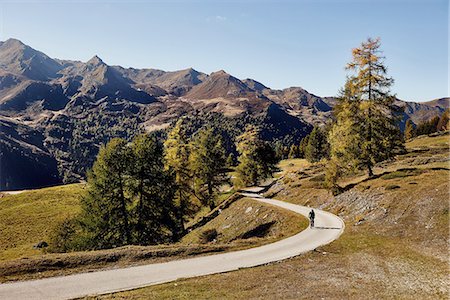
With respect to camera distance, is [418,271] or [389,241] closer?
[418,271]

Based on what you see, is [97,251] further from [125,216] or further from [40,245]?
[40,245]

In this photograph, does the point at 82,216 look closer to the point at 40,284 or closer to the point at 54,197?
the point at 40,284

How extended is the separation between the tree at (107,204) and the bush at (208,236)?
29.5ft

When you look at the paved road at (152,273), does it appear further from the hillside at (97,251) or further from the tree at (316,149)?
the tree at (316,149)

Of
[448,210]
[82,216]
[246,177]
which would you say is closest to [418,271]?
[448,210]

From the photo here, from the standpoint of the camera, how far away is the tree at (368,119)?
38400 millimetres

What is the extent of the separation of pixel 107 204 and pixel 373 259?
26.0m

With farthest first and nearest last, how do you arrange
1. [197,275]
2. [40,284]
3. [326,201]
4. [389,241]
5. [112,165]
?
[326,201] < [112,165] < [389,241] < [197,275] < [40,284]

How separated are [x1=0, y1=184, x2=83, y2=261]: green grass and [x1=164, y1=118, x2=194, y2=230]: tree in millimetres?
23004

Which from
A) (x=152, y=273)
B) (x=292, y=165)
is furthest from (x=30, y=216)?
(x=292, y=165)

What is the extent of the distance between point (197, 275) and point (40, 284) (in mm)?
8074

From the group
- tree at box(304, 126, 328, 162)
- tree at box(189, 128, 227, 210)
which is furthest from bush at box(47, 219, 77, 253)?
tree at box(304, 126, 328, 162)

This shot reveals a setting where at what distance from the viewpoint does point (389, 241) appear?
25.2 m

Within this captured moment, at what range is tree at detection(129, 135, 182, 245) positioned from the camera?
36.3 metres
